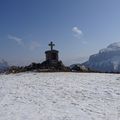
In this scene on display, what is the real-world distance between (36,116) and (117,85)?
7.33 meters

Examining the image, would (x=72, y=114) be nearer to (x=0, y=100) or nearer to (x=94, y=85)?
(x=0, y=100)

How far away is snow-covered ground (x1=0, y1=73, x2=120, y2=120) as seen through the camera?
11.1 m

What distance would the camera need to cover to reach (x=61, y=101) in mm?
13250

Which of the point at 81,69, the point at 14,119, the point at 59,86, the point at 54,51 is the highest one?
the point at 54,51

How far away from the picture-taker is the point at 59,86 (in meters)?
17.0

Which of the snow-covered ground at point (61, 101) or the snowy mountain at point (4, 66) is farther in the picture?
the snowy mountain at point (4, 66)

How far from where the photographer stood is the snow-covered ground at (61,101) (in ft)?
36.5

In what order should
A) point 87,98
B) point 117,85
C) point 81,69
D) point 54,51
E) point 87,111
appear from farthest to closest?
point 54,51, point 81,69, point 117,85, point 87,98, point 87,111

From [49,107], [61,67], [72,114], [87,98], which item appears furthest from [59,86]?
[61,67]

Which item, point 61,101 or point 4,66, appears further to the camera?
point 4,66

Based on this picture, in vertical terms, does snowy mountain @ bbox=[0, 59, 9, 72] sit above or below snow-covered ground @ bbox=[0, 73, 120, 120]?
above

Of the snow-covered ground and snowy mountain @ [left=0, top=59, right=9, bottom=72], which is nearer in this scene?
the snow-covered ground

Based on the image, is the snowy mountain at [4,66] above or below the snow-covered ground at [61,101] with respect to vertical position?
above

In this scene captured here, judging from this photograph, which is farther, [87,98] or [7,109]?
[87,98]
